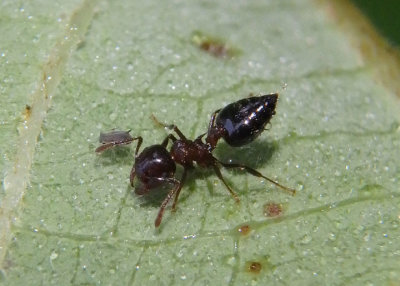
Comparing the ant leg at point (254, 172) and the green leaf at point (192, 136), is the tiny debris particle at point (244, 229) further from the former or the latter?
the ant leg at point (254, 172)

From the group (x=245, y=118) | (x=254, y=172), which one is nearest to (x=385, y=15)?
(x=245, y=118)

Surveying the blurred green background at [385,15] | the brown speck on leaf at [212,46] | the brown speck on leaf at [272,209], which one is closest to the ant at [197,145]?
the brown speck on leaf at [272,209]

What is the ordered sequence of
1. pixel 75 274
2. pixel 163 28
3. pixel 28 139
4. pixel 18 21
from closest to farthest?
pixel 75 274, pixel 28 139, pixel 18 21, pixel 163 28

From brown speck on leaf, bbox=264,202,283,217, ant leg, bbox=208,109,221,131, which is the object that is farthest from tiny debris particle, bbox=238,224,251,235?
ant leg, bbox=208,109,221,131

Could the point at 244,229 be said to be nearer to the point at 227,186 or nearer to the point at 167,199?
the point at 227,186

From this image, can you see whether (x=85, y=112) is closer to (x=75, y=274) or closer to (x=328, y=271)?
(x=75, y=274)

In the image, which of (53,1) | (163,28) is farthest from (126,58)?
(53,1)

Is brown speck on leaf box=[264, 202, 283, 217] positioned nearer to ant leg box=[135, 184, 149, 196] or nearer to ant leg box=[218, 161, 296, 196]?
ant leg box=[218, 161, 296, 196]
